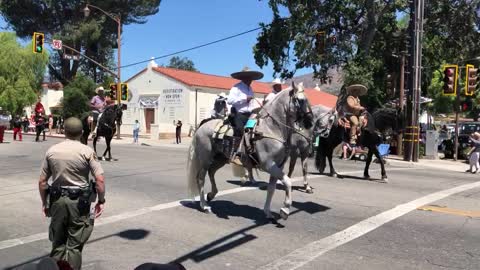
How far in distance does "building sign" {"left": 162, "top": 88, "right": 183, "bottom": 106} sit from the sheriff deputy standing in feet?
125

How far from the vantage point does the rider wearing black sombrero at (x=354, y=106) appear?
35.8 feet

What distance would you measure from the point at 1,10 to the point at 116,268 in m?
61.8

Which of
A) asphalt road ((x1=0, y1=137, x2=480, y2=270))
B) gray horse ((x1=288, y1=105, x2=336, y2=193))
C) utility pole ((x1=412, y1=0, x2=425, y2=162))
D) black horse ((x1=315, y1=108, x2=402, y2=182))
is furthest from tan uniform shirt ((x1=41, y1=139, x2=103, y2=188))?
utility pole ((x1=412, y1=0, x2=425, y2=162))

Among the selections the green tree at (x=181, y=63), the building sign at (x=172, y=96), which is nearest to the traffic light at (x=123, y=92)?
the building sign at (x=172, y=96)

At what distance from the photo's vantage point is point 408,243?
680cm

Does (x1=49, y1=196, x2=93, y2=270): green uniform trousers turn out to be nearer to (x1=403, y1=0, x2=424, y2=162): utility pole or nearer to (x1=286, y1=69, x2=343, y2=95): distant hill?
(x1=286, y1=69, x2=343, y2=95): distant hill

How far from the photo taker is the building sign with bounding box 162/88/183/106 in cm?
4288

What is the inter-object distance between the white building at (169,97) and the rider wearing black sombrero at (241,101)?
30829 millimetres

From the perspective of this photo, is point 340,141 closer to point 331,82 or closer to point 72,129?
point 72,129

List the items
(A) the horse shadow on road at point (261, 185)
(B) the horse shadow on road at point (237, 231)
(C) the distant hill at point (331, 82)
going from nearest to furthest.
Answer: (B) the horse shadow on road at point (237, 231) < (A) the horse shadow on road at point (261, 185) < (C) the distant hill at point (331, 82)

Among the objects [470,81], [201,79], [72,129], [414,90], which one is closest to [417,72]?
[414,90]

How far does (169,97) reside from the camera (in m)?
43.8

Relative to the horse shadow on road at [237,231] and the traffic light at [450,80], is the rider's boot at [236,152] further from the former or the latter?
the traffic light at [450,80]

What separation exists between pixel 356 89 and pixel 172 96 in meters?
33.7
